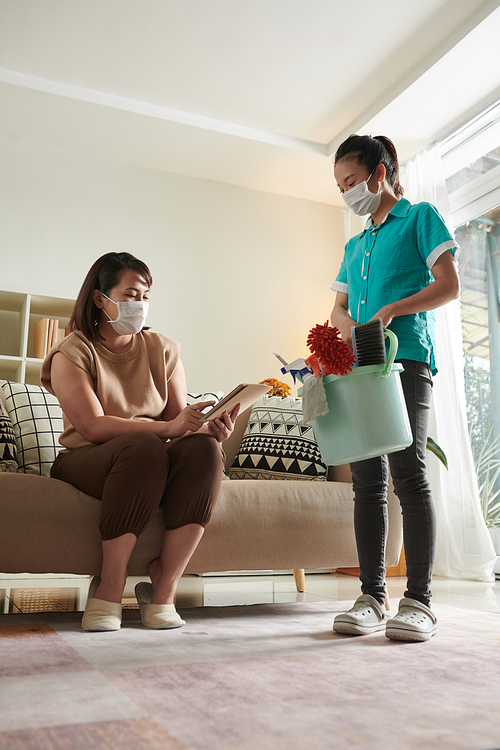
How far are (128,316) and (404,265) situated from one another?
76 centimetres

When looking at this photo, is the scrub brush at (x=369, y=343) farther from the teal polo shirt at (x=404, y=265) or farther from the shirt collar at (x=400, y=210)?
the shirt collar at (x=400, y=210)

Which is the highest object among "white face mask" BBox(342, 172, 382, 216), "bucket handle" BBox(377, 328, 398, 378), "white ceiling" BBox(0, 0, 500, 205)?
"white ceiling" BBox(0, 0, 500, 205)

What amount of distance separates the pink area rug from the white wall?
264cm

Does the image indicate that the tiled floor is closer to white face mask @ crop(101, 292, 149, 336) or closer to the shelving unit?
white face mask @ crop(101, 292, 149, 336)

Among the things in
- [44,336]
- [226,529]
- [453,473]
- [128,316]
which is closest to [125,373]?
[128,316]

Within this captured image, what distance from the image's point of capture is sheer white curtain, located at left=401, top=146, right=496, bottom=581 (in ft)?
10.8

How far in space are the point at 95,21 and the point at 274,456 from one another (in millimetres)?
2354

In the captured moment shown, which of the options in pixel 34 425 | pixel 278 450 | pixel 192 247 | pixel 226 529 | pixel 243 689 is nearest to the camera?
pixel 243 689

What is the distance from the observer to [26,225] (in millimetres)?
3857

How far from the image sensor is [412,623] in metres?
1.36

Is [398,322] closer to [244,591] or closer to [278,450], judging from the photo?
[278,450]

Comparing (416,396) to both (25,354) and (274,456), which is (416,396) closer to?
(274,456)

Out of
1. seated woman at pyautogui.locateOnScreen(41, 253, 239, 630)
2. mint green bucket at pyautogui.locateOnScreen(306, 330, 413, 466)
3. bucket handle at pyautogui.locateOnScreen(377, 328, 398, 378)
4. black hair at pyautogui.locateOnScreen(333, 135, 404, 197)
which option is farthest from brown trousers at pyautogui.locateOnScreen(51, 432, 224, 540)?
black hair at pyautogui.locateOnScreen(333, 135, 404, 197)

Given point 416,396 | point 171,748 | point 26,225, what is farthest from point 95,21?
point 171,748
